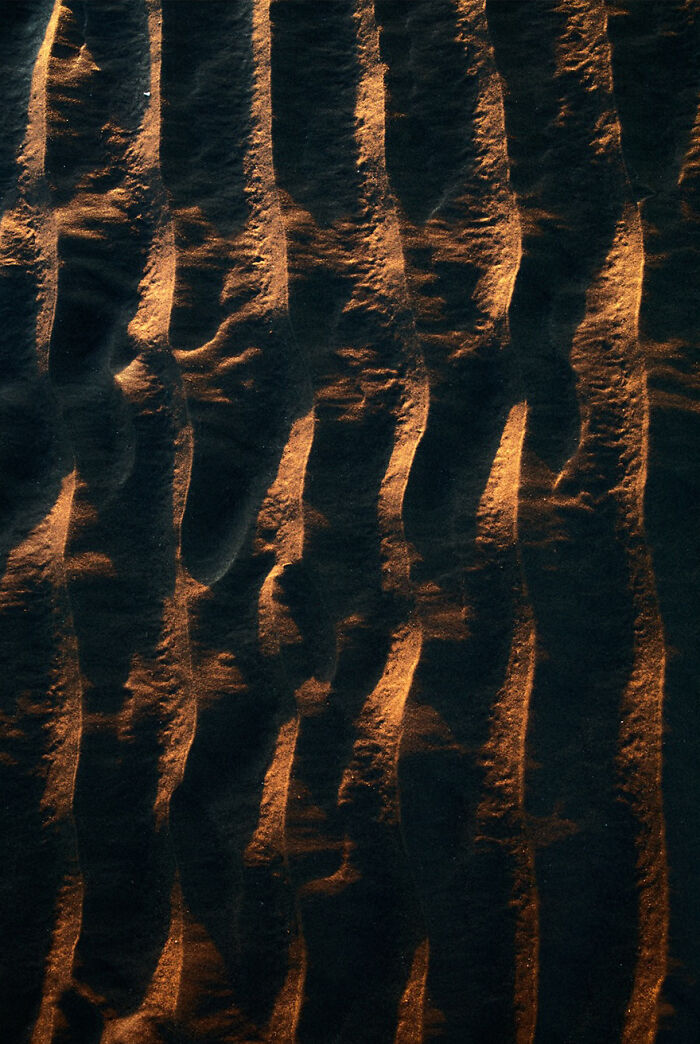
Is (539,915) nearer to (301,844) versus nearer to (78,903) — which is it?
(301,844)

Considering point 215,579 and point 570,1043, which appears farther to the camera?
point 215,579

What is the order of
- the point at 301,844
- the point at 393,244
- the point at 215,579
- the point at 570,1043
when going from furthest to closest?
the point at 393,244 < the point at 215,579 < the point at 301,844 < the point at 570,1043

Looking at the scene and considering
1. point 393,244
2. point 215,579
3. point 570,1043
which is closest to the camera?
point 570,1043

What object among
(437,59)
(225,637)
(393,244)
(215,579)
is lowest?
(225,637)

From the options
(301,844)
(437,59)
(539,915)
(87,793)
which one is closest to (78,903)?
(87,793)

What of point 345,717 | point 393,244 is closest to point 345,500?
point 345,717

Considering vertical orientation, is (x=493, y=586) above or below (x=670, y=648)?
above

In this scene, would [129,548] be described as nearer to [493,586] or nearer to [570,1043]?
[493,586]
